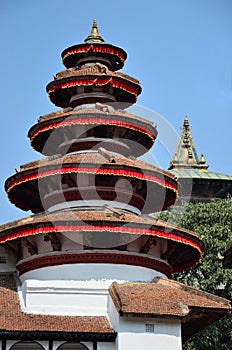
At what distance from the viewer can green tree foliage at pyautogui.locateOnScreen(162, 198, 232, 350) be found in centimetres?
2778

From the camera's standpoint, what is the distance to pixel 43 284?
60.2ft

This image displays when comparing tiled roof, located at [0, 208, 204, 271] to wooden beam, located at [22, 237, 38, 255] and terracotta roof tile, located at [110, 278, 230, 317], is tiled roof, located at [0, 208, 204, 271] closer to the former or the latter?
wooden beam, located at [22, 237, 38, 255]

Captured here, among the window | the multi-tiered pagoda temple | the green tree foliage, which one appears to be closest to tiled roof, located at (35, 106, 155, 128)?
the multi-tiered pagoda temple

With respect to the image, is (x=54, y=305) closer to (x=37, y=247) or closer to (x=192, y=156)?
(x=37, y=247)

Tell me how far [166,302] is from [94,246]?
2.60 m

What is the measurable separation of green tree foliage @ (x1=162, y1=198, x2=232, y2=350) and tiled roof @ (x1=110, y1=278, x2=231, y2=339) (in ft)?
29.1

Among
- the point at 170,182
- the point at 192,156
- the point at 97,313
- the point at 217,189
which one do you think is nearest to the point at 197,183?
the point at 217,189

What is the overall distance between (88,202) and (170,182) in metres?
2.60

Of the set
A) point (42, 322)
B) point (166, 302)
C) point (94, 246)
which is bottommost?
point (42, 322)

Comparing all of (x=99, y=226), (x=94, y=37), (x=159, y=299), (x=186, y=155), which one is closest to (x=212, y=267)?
(x=94, y=37)

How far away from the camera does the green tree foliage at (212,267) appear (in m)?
27.8

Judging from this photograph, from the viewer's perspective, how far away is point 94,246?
1872cm

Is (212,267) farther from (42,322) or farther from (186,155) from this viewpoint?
(186,155)

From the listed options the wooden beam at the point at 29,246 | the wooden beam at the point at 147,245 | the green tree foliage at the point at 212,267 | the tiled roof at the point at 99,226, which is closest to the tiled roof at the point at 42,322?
the wooden beam at the point at 29,246
